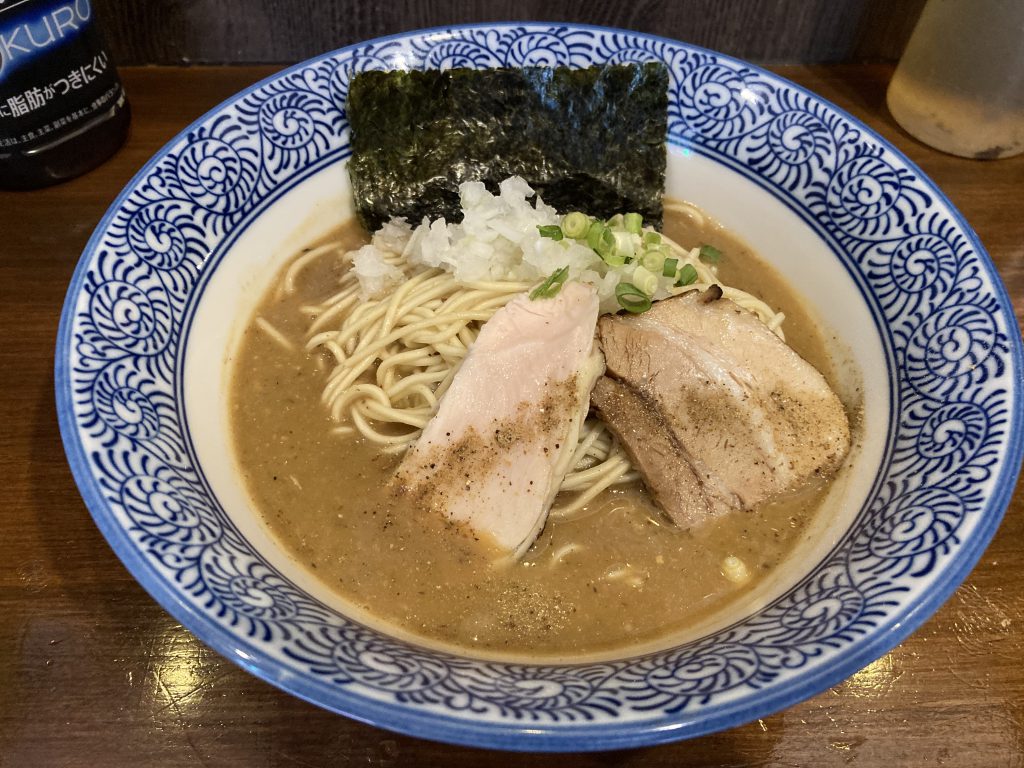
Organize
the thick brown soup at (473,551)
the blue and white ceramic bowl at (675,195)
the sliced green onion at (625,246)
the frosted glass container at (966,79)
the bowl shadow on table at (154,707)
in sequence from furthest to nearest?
1. the frosted glass container at (966,79)
2. the sliced green onion at (625,246)
3. the thick brown soup at (473,551)
4. the bowl shadow on table at (154,707)
5. the blue and white ceramic bowl at (675,195)

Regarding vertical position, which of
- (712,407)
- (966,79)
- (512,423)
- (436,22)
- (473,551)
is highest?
(966,79)

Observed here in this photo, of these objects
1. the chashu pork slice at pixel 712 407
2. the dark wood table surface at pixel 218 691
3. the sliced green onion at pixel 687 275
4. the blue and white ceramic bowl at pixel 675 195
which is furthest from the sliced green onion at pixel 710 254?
the dark wood table surface at pixel 218 691

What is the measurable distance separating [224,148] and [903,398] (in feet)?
7.17

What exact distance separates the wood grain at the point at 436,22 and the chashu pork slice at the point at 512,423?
5.90 ft

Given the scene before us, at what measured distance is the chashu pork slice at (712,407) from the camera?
2.18m

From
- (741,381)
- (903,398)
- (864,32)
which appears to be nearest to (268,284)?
(741,381)

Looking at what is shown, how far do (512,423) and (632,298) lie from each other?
0.55 m

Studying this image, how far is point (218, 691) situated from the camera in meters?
1.79

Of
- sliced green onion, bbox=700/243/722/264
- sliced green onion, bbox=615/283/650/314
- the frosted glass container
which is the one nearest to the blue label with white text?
sliced green onion, bbox=615/283/650/314

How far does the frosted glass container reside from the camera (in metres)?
2.92

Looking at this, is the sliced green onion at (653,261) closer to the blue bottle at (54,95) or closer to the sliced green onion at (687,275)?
the sliced green onion at (687,275)

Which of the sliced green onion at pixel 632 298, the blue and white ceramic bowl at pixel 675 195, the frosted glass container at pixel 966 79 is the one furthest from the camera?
the frosted glass container at pixel 966 79

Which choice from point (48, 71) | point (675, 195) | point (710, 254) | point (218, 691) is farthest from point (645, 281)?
point (48, 71)

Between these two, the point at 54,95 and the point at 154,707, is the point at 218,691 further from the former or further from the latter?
the point at 54,95
